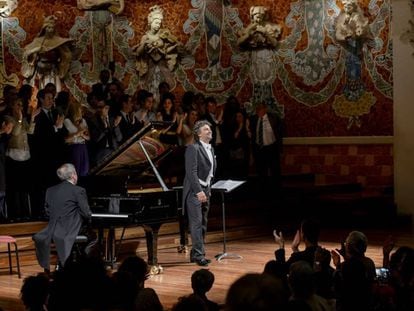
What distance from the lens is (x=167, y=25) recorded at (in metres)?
13.6

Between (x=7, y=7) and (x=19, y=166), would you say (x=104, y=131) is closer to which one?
(x=19, y=166)

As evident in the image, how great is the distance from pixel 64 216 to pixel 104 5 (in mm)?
6383

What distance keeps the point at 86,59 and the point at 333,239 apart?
4869 mm

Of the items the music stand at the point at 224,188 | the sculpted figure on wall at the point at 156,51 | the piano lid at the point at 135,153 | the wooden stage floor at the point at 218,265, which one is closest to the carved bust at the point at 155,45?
the sculpted figure on wall at the point at 156,51

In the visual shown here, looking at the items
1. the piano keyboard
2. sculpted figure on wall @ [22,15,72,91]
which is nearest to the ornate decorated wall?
sculpted figure on wall @ [22,15,72,91]

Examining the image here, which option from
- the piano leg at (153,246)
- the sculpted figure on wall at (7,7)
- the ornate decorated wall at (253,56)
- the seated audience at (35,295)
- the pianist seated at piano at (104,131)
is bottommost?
the piano leg at (153,246)

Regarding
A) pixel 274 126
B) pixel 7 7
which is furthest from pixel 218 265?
pixel 7 7

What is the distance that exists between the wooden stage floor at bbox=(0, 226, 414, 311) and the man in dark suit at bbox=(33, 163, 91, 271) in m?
0.45

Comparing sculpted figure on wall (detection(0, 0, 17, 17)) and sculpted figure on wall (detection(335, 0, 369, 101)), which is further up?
sculpted figure on wall (detection(0, 0, 17, 17))

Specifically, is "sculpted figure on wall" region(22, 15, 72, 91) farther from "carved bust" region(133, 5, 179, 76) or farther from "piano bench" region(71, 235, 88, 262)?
"piano bench" region(71, 235, 88, 262)

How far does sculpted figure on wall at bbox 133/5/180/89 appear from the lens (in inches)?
526

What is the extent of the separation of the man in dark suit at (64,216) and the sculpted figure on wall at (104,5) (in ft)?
19.7

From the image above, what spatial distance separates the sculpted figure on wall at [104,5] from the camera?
1297cm

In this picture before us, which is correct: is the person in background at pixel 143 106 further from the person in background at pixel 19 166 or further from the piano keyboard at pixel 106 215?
the piano keyboard at pixel 106 215
